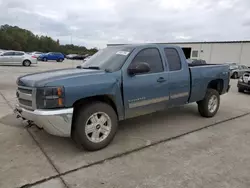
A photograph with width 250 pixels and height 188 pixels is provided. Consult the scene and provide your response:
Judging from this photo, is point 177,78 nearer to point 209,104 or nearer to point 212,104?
point 209,104

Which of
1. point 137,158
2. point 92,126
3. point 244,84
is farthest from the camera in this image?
point 244,84

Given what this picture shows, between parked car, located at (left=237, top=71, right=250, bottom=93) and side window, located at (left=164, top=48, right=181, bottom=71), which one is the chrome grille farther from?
parked car, located at (left=237, top=71, right=250, bottom=93)

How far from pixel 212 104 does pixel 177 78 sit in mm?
1837

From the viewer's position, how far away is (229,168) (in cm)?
338

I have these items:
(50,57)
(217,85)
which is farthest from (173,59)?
(50,57)

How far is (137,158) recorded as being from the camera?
3.65 metres

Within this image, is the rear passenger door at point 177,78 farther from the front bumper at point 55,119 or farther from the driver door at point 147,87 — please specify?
the front bumper at point 55,119

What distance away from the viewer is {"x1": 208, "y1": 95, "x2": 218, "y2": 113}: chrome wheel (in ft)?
19.8

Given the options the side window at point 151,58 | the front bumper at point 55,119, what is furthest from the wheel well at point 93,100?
the side window at point 151,58

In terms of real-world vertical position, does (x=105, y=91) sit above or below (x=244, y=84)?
above

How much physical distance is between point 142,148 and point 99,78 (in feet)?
4.76

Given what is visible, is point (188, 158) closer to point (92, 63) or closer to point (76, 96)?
point (76, 96)

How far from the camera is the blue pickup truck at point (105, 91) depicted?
135 inches

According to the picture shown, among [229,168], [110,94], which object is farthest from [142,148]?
[229,168]
